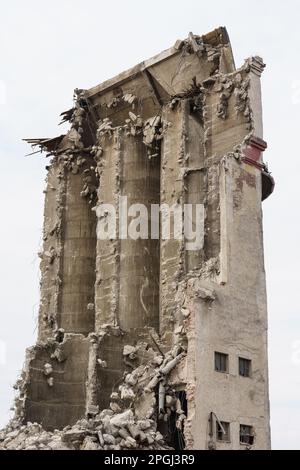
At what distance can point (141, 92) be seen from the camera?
35.4 m

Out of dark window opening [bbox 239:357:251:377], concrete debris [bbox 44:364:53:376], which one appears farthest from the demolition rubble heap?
dark window opening [bbox 239:357:251:377]

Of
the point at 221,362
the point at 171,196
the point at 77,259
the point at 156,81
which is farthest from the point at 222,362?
the point at 156,81

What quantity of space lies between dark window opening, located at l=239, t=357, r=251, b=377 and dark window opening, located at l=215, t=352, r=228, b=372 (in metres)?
0.62

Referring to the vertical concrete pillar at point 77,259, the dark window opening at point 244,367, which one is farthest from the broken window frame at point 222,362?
the vertical concrete pillar at point 77,259

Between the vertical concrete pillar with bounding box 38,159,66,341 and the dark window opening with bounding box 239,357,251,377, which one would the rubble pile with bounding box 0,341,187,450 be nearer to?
the dark window opening with bounding box 239,357,251,377

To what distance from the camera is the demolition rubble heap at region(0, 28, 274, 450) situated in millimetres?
25891

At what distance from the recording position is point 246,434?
2636cm

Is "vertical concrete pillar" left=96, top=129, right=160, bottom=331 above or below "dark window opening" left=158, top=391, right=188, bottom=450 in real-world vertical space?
above

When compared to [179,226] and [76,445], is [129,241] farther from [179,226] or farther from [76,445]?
[76,445]

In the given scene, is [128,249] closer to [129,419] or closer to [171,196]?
[171,196]

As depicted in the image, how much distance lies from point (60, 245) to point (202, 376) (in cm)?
1213

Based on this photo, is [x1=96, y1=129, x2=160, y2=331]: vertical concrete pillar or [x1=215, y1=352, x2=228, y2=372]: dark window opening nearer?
[x1=215, y1=352, x2=228, y2=372]: dark window opening

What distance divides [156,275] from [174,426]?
7193 millimetres
